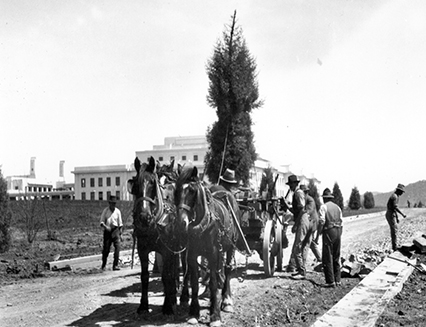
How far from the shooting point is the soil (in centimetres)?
742

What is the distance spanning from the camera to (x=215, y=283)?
7.30 m

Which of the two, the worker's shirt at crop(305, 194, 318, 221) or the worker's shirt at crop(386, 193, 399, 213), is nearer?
the worker's shirt at crop(305, 194, 318, 221)

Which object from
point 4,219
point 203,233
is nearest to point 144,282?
point 203,233

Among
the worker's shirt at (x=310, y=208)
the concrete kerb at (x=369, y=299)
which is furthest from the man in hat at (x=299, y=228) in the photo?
the concrete kerb at (x=369, y=299)

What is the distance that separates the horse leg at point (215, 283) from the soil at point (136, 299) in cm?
18

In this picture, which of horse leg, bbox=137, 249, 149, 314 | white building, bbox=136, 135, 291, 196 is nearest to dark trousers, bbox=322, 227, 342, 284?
horse leg, bbox=137, 249, 149, 314

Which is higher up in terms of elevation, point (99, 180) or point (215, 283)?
point (99, 180)

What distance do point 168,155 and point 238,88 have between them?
5342 centimetres

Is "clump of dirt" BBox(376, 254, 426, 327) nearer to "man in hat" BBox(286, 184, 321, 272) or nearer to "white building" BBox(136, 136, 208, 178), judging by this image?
"man in hat" BBox(286, 184, 321, 272)

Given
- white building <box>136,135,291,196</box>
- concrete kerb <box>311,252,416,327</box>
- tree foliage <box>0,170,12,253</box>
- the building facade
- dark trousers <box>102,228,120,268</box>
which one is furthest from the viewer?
the building facade

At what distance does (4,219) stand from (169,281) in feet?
35.9

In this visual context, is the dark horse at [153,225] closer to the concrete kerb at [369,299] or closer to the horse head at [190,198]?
the horse head at [190,198]

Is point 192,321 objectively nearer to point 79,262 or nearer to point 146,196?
point 146,196

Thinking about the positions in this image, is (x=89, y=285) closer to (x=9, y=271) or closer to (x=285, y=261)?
(x=9, y=271)
